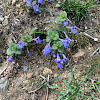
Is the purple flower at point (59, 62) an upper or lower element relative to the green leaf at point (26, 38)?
lower

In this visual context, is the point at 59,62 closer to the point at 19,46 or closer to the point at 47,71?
the point at 47,71

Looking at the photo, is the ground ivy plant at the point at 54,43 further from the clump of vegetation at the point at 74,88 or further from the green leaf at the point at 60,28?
the clump of vegetation at the point at 74,88

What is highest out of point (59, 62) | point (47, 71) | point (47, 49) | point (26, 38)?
point (26, 38)

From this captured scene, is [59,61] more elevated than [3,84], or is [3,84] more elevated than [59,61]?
[59,61]

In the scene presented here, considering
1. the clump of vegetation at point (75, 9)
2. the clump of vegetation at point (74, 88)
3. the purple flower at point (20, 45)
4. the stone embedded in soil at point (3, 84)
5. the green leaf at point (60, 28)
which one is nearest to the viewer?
the clump of vegetation at point (74, 88)

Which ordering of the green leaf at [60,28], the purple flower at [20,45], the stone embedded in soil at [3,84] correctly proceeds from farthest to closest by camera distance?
1. the green leaf at [60,28]
2. the purple flower at [20,45]
3. the stone embedded in soil at [3,84]

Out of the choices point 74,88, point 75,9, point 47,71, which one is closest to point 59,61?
point 47,71

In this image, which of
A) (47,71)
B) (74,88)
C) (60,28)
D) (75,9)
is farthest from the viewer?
(75,9)

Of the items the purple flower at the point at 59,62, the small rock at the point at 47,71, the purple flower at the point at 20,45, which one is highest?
the purple flower at the point at 20,45

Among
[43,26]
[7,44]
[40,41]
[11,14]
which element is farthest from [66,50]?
[11,14]

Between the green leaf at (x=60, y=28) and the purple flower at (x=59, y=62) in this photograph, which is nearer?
the purple flower at (x=59, y=62)

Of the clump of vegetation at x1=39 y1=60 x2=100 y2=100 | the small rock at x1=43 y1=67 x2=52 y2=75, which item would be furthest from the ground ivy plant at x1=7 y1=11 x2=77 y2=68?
the clump of vegetation at x1=39 y1=60 x2=100 y2=100

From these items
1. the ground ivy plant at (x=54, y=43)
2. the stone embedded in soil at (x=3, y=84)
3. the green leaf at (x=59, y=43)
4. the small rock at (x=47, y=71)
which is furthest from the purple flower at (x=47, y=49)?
the stone embedded in soil at (x=3, y=84)
